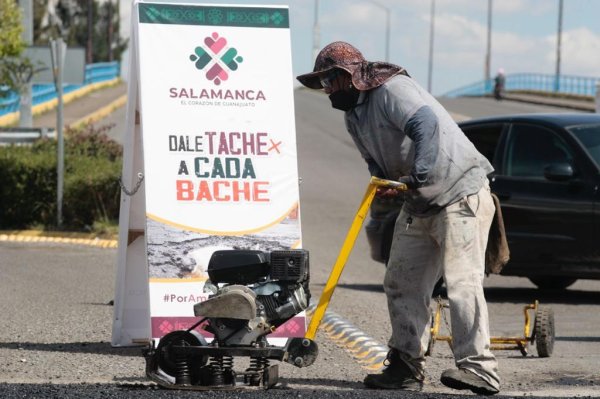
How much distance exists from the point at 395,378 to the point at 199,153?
7.28 feet

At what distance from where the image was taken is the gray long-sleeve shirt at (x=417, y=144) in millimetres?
6668

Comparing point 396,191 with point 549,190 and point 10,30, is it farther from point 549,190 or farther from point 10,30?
point 10,30

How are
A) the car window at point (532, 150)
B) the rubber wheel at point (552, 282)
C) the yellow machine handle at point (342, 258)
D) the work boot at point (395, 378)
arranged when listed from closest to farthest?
the yellow machine handle at point (342, 258), the work boot at point (395, 378), the car window at point (532, 150), the rubber wheel at point (552, 282)

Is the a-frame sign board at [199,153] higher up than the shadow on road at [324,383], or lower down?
higher up

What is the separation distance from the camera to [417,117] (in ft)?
21.9

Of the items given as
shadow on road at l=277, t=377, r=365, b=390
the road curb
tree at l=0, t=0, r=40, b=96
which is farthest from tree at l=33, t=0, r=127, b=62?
shadow on road at l=277, t=377, r=365, b=390

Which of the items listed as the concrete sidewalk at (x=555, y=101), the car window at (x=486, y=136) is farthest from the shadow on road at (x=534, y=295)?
the concrete sidewalk at (x=555, y=101)

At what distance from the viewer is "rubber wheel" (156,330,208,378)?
6.63 m

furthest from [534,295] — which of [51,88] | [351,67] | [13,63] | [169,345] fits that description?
[51,88]

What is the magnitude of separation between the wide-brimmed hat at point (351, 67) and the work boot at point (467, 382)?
60.0 inches

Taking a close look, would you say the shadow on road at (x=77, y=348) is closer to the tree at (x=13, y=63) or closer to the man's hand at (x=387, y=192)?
the man's hand at (x=387, y=192)

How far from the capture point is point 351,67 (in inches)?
270

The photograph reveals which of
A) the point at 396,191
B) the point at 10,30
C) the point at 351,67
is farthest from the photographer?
the point at 10,30

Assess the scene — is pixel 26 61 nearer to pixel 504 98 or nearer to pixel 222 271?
pixel 222 271
